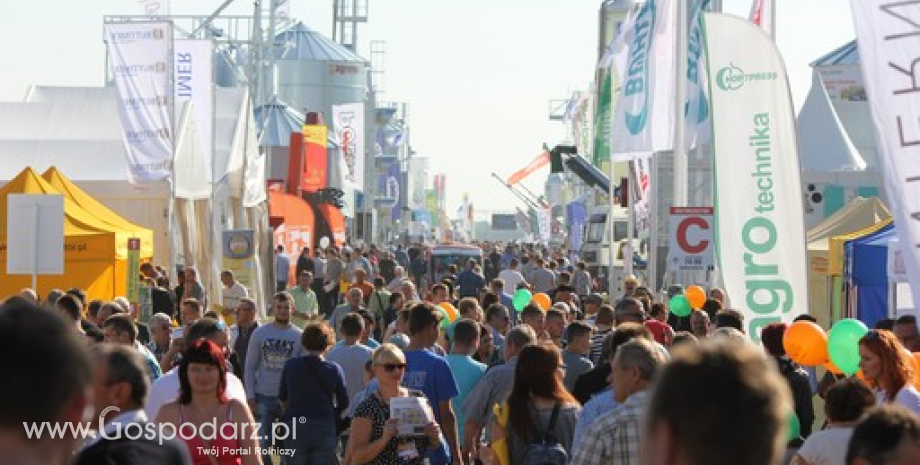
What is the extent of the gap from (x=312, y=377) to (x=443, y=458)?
2.02 meters

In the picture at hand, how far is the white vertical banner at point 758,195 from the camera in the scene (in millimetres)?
15445

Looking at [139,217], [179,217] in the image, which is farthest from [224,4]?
[179,217]

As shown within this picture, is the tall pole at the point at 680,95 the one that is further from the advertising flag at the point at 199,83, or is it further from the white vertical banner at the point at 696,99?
the advertising flag at the point at 199,83

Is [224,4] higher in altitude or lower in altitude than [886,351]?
higher

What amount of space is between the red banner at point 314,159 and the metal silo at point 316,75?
55099 millimetres

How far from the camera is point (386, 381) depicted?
963cm

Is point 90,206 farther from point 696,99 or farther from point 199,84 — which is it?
point 696,99

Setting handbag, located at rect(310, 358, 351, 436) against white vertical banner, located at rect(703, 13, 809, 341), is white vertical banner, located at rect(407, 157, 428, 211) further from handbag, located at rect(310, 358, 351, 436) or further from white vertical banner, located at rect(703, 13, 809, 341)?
handbag, located at rect(310, 358, 351, 436)

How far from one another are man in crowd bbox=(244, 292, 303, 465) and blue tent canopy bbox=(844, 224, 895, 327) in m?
6.36

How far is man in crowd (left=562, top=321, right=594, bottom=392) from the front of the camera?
38.0ft

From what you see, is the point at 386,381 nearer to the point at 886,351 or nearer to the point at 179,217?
the point at 886,351

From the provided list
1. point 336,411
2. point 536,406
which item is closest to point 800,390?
point 536,406

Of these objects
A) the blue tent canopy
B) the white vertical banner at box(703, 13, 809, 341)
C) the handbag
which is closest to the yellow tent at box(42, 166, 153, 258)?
the blue tent canopy

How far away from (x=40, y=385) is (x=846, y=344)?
783 centimetres
